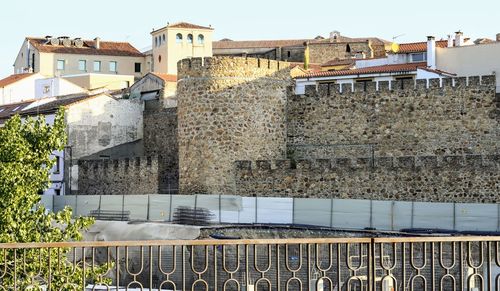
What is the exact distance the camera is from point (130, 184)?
35.1 meters

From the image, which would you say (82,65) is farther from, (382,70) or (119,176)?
(119,176)

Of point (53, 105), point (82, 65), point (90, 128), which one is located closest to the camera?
point (90, 128)

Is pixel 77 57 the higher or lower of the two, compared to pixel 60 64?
higher

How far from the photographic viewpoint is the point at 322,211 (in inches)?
1079

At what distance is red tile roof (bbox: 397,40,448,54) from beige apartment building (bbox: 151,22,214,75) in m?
18.3

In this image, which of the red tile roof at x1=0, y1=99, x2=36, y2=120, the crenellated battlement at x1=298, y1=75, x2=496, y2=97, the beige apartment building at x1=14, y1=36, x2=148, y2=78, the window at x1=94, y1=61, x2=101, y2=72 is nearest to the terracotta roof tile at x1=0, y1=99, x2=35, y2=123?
the red tile roof at x1=0, y1=99, x2=36, y2=120

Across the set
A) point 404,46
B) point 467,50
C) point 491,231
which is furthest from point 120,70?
point 491,231

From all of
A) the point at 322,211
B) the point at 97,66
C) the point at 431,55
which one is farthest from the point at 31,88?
the point at 322,211

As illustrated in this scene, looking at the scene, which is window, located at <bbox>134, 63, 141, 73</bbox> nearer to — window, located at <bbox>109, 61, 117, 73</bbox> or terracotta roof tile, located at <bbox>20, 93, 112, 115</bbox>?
window, located at <bbox>109, 61, 117, 73</bbox>

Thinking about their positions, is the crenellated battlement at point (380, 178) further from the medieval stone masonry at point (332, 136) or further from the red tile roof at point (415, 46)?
the red tile roof at point (415, 46)

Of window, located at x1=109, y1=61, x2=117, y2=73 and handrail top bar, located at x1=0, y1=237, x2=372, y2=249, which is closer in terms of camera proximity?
handrail top bar, located at x1=0, y1=237, x2=372, y2=249

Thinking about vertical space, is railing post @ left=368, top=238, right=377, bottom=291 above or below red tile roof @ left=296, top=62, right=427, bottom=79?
below

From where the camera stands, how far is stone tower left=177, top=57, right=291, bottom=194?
96.5ft

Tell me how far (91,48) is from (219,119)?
41.3m
